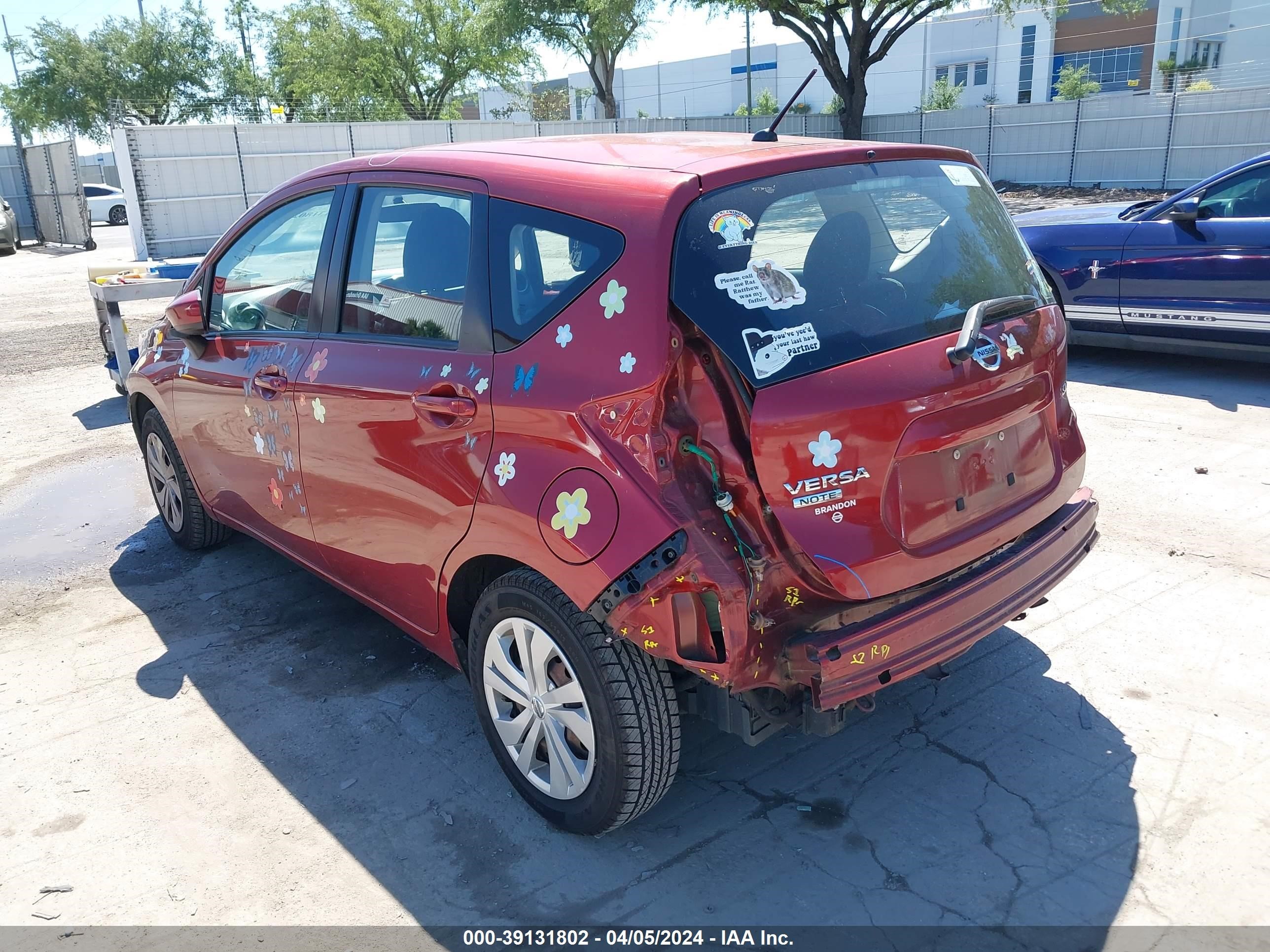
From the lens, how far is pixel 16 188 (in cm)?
3095

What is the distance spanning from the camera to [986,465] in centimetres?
295

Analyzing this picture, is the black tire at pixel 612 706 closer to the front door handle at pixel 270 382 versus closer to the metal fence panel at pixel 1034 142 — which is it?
the front door handle at pixel 270 382

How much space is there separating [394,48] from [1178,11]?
143ft

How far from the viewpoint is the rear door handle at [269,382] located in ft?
12.6

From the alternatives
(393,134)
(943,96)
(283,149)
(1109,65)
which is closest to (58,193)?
(283,149)

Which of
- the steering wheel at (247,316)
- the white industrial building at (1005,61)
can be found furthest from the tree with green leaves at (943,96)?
the steering wheel at (247,316)

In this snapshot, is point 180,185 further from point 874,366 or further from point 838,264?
point 874,366

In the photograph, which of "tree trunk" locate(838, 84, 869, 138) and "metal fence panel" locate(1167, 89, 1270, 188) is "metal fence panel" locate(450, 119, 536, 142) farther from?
"metal fence panel" locate(1167, 89, 1270, 188)

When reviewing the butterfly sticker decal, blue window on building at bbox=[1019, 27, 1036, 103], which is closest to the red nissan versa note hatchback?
the butterfly sticker decal

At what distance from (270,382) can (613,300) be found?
1.87 m

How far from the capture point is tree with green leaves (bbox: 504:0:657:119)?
3297cm

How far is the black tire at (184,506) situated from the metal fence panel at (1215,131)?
2623cm

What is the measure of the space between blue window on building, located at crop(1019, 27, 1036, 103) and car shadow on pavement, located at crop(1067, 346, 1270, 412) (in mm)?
58582

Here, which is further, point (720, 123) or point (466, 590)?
point (720, 123)
